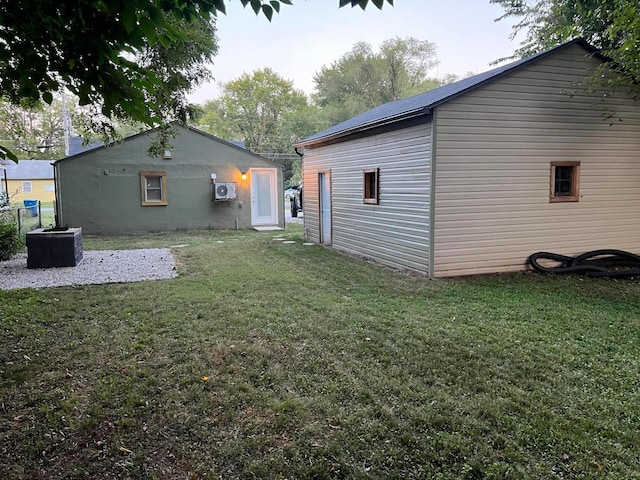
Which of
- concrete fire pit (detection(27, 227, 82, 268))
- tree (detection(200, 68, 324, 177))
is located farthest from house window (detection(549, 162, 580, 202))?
tree (detection(200, 68, 324, 177))

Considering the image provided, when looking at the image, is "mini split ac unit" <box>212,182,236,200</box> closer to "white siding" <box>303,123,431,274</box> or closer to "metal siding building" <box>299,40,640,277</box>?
"white siding" <box>303,123,431,274</box>

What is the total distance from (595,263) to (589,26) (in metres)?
4.92

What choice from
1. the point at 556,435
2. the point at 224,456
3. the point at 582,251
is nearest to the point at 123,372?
the point at 224,456

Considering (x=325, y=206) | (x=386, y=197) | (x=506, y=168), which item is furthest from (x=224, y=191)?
(x=506, y=168)

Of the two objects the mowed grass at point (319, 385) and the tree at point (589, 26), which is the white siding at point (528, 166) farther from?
the mowed grass at point (319, 385)

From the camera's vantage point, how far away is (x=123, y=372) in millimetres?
3086

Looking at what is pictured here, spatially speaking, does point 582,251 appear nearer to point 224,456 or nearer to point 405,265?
point 405,265

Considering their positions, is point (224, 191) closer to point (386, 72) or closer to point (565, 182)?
point (565, 182)

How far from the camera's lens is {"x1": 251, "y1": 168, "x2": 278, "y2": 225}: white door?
48.9ft

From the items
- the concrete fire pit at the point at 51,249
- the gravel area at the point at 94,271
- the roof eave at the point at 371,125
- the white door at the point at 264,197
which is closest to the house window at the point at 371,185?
the roof eave at the point at 371,125

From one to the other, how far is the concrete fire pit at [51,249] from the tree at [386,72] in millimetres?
27702

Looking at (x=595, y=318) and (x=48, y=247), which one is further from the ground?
(x=48, y=247)

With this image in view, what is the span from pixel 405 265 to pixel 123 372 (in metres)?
4.91

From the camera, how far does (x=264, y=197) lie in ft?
49.6
